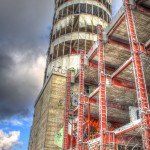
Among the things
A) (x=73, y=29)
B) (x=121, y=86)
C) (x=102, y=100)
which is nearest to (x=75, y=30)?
(x=73, y=29)

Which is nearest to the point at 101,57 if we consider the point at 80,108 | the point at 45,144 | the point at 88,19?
the point at 80,108

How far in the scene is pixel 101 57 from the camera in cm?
2189

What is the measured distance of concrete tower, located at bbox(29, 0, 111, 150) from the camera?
25844 mm

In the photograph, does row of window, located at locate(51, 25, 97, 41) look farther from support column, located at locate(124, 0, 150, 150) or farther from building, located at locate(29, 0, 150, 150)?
support column, located at locate(124, 0, 150, 150)

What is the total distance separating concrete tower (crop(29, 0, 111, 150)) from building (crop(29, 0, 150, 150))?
138 mm

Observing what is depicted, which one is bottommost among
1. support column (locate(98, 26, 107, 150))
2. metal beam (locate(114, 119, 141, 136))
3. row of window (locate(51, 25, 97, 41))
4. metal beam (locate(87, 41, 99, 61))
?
metal beam (locate(114, 119, 141, 136))

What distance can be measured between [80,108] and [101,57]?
6703 mm

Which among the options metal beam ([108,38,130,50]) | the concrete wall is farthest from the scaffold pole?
the concrete wall

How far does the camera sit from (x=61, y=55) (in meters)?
36.4

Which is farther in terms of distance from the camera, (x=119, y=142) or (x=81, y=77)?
(x=81, y=77)

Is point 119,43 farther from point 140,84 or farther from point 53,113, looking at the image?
point 53,113

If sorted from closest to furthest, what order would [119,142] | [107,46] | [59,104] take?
[119,142], [107,46], [59,104]

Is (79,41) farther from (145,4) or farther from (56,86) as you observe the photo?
(145,4)

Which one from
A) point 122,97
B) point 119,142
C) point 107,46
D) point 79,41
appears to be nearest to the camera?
point 119,142
